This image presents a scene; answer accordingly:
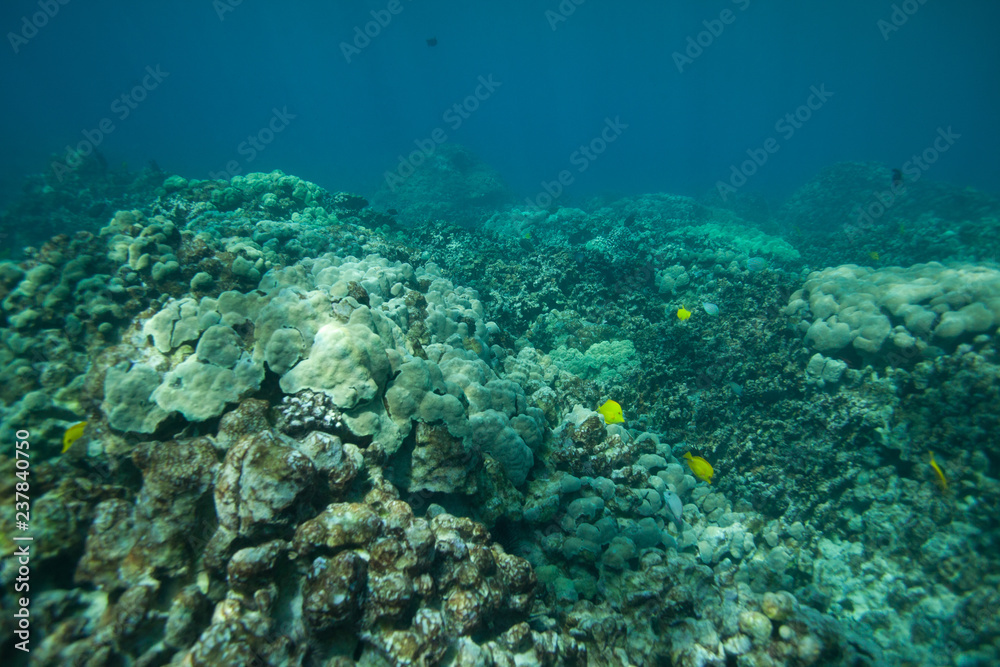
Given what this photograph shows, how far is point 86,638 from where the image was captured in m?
2.24

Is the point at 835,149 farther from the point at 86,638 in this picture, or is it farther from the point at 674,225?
the point at 86,638

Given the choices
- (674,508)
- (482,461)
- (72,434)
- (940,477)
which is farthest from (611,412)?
(72,434)

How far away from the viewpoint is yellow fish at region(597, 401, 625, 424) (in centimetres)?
584

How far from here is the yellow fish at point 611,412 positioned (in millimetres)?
5836

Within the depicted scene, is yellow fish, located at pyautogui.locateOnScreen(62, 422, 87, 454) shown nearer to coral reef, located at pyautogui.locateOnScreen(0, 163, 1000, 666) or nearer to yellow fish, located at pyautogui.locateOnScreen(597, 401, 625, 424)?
coral reef, located at pyautogui.locateOnScreen(0, 163, 1000, 666)

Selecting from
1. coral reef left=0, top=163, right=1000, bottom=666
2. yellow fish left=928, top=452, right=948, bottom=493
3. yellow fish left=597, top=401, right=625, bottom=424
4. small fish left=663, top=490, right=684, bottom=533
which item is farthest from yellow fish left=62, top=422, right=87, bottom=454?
yellow fish left=928, top=452, right=948, bottom=493

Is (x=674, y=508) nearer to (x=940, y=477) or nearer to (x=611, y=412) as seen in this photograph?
(x=611, y=412)

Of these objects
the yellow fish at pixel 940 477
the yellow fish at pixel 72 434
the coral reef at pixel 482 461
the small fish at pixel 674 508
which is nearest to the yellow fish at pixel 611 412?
the coral reef at pixel 482 461

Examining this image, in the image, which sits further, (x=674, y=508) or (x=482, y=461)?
(x=674, y=508)

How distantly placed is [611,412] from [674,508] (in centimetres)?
149

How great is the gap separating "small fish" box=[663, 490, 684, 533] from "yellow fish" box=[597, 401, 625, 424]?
3.83 ft

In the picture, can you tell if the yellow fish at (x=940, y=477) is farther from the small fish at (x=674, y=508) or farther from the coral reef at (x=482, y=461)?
the small fish at (x=674, y=508)

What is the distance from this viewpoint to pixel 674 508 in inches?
215

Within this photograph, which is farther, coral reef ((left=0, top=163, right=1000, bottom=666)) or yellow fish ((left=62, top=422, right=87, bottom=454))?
yellow fish ((left=62, top=422, right=87, bottom=454))
